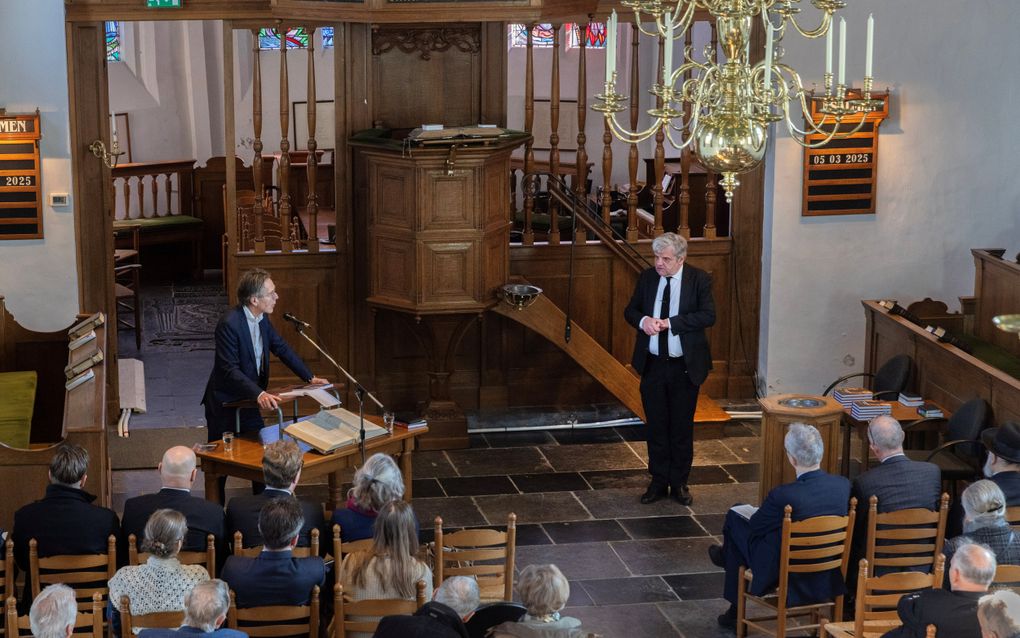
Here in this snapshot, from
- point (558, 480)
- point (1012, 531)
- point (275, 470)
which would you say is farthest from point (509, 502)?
point (1012, 531)

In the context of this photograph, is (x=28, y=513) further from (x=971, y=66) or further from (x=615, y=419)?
(x=971, y=66)

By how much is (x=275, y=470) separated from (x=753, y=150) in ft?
8.51

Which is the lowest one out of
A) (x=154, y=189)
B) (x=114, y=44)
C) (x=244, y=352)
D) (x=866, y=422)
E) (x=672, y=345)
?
(x=866, y=422)

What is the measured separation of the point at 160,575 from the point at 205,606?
30.2 inches

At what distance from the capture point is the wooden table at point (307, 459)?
7.28 meters

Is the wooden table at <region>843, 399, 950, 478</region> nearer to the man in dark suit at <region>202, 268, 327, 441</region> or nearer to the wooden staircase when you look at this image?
the wooden staircase

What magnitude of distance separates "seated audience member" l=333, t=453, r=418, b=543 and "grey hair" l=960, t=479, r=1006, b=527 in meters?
2.46

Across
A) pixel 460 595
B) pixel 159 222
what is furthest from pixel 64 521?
pixel 159 222

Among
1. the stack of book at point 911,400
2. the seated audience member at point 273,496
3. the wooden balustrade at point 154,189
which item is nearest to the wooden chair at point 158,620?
the seated audience member at point 273,496

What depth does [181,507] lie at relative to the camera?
A: 20.8ft

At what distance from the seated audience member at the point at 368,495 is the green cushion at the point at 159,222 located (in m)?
8.25

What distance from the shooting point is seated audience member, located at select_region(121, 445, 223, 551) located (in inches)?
249

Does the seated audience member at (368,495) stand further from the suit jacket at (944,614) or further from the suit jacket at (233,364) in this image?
the suit jacket at (944,614)

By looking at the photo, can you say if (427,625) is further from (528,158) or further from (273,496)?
(528,158)
